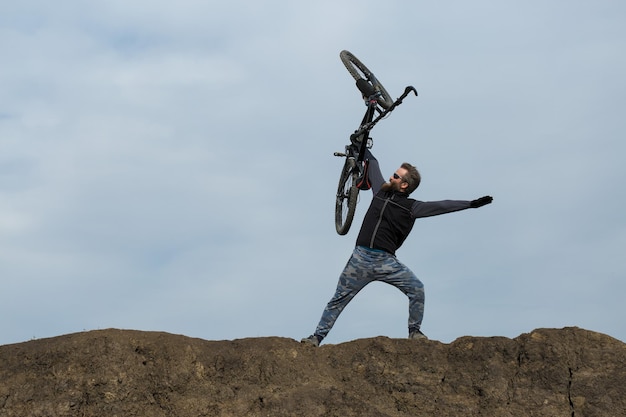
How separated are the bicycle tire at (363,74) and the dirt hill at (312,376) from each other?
4.56 metres

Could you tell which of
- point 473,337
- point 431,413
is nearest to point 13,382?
point 431,413

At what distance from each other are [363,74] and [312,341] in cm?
556

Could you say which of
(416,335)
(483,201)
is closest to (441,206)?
(483,201)

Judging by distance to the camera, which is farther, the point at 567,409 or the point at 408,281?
the point at 408,281

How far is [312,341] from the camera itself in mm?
11305

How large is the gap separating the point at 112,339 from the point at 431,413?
12.9ft

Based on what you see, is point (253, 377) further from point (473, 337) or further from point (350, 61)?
point (350, 61)

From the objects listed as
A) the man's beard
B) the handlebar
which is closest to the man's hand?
the man's beard

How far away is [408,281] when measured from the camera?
36.6 ft

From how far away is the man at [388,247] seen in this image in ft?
36.6

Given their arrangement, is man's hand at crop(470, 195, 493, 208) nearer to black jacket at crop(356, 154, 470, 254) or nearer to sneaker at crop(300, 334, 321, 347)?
black jacket at crop(356, 154, 470, 254)

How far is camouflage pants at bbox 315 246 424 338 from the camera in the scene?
11.1 meters

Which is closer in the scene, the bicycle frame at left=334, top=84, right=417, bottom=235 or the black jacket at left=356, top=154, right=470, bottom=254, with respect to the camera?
the black jacket at left=356, top=154, right=470, bottom=254

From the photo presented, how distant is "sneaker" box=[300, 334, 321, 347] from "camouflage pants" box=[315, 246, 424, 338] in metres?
0.08
